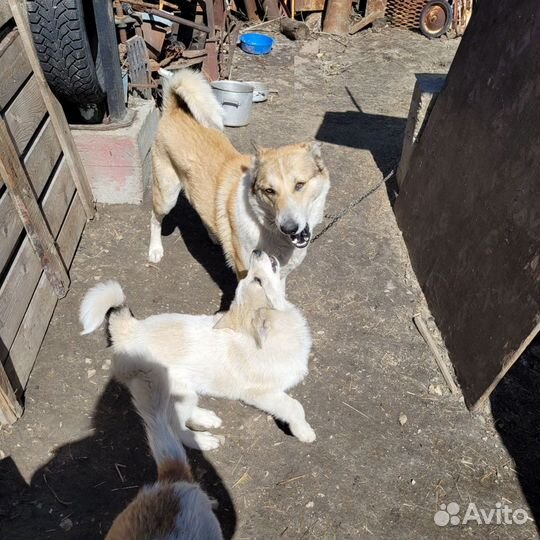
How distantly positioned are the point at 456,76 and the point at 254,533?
13.1 feet

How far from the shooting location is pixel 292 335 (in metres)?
2.74

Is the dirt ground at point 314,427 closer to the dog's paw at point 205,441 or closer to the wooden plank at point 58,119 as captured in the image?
the dog's paw at point 205,441

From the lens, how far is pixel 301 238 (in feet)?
10.0

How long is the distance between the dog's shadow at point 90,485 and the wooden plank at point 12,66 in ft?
8.03

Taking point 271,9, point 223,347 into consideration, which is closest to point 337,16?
point 271,9

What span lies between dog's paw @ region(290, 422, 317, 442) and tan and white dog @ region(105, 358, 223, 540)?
Result: 0.96 meters

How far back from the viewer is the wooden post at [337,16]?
9.69 metres

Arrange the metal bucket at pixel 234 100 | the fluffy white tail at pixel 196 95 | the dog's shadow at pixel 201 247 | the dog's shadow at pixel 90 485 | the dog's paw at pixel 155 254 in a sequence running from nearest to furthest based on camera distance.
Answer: the dog's shadow at pixel 90 485, the fluffy white tail at pixel 196 95, the dog's shadow at pixel 201 247, the dog's paw at pixel 155 254, the metal bucket at pixel 234 100

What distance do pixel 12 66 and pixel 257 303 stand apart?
8.70ft

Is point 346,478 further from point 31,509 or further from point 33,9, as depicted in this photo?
point 33,9

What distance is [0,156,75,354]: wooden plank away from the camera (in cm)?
288

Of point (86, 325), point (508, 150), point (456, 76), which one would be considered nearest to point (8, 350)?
point (86, 325)

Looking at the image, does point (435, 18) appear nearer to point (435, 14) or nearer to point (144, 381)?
point (435, 14)

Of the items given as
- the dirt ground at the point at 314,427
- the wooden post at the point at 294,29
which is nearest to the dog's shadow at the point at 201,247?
the dirt ground at the point at 314,427
